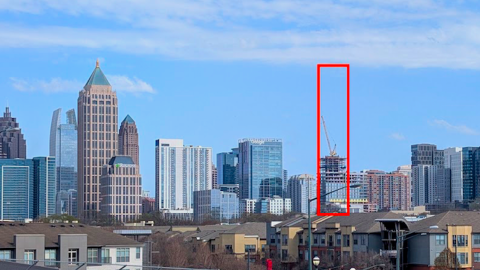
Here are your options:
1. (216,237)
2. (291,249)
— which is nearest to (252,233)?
(216,237)

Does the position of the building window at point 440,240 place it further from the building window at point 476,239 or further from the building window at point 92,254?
the building window at point 92,254

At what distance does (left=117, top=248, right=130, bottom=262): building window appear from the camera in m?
Result: 61.9

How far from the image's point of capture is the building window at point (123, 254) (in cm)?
6194

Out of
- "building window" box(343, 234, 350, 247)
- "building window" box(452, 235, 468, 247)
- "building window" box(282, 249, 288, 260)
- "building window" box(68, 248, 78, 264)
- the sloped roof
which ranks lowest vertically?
"building window" box(282, 249, 288, 260)

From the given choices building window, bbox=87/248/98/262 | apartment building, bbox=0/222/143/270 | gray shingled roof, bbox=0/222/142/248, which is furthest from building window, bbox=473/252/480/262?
building window, bbox=87/248/98/262

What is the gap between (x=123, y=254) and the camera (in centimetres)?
→ 6241

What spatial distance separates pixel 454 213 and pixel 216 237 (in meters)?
32.2

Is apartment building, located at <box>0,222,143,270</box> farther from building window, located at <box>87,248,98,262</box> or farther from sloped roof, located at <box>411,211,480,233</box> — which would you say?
sloped roof, located at <box>411,211,480,233</box>

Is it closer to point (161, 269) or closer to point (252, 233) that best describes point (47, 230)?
point (161, 269)

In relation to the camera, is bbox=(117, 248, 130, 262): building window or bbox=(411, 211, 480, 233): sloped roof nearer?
bbox=(117, 248, 130, 262): building window

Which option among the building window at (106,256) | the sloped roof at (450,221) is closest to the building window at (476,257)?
the sloped roof at (450,221)

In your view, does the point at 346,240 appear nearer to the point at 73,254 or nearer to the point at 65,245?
the point at 73,254

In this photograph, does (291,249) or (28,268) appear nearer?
(28,268)

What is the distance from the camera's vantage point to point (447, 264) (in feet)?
245
